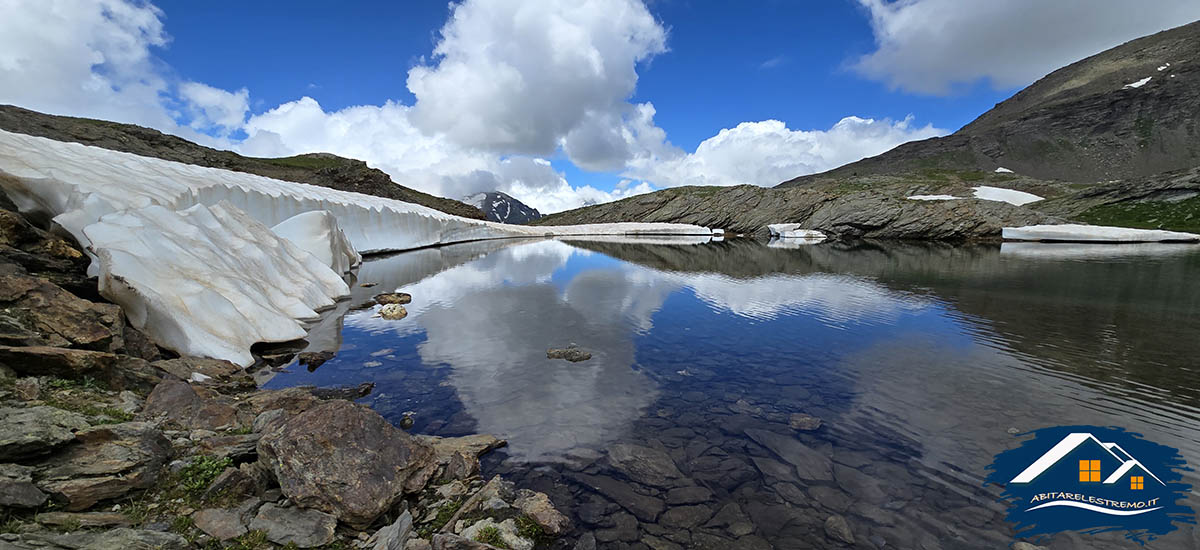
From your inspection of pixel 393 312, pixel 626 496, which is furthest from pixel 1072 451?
pixel 393 312

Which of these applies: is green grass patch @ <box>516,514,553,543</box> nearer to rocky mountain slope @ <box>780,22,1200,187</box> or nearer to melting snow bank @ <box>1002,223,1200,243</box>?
melting snow bank @ <box>1002,223,1200,243</box>

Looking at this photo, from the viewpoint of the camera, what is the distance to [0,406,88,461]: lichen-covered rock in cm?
409

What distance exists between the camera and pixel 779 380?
1062cm

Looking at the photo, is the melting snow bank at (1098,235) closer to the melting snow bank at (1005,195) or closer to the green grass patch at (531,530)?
the melting snow bank at (1005,195)

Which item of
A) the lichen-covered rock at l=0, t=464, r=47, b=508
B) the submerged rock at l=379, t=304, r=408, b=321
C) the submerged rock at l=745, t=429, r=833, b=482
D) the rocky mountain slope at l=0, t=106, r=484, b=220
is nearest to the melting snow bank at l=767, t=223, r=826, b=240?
the submerged rock at l=379, t=304, r=408, b=321

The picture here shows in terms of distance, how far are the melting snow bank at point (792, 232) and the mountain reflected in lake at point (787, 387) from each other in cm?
5682

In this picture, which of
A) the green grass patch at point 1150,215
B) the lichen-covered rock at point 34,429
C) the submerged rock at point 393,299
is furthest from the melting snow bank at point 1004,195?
the lichen-covered rock at point 34,429

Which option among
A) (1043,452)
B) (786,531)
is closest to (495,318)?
(786,531)

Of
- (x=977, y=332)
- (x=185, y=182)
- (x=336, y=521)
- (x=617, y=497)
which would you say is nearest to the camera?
(x=336, y=521)

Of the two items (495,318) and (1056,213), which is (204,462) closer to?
(495,318)

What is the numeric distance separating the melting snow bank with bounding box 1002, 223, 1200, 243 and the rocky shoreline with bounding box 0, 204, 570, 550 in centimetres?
7978

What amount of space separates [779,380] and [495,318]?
10.2 m

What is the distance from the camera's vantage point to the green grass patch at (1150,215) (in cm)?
6459

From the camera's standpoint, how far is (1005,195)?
99.9m
